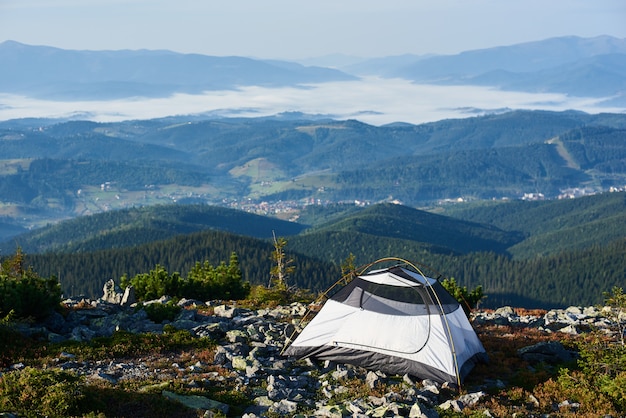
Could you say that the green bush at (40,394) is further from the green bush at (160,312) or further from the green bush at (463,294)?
the green bush at (463,294)

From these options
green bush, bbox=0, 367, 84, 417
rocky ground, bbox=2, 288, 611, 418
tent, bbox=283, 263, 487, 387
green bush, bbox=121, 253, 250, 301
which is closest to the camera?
green bush, bbox=0, 367, 84, 417

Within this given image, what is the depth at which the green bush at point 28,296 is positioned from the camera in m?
26.6

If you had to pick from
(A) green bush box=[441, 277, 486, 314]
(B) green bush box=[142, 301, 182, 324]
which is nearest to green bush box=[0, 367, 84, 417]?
Answer: (B) green bush box=[142, 301, 182, 324]

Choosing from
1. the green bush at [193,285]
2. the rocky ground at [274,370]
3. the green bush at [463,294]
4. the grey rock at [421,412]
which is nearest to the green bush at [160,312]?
the rocky ground at [274,370]

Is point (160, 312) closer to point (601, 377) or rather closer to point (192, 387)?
point (192, 387)

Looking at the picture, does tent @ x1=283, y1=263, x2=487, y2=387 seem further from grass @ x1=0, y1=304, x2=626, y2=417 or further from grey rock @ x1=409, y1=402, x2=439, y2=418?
grey rock @ x1=409, y1=402, x2=439, y2=418

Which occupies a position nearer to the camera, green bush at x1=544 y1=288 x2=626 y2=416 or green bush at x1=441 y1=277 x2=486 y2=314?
green bush at x1=544 y1=288 x2=626 y2=416

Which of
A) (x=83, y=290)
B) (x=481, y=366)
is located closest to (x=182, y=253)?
(x=83, y=290)

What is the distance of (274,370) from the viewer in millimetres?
22422

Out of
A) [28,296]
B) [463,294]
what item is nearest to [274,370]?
[28,296]

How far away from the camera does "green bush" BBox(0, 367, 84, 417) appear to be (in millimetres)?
17109

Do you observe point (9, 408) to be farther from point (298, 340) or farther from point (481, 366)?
point (481, 366)

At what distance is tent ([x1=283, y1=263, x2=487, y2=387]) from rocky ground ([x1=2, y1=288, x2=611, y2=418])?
571mm

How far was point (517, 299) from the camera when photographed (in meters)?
171
